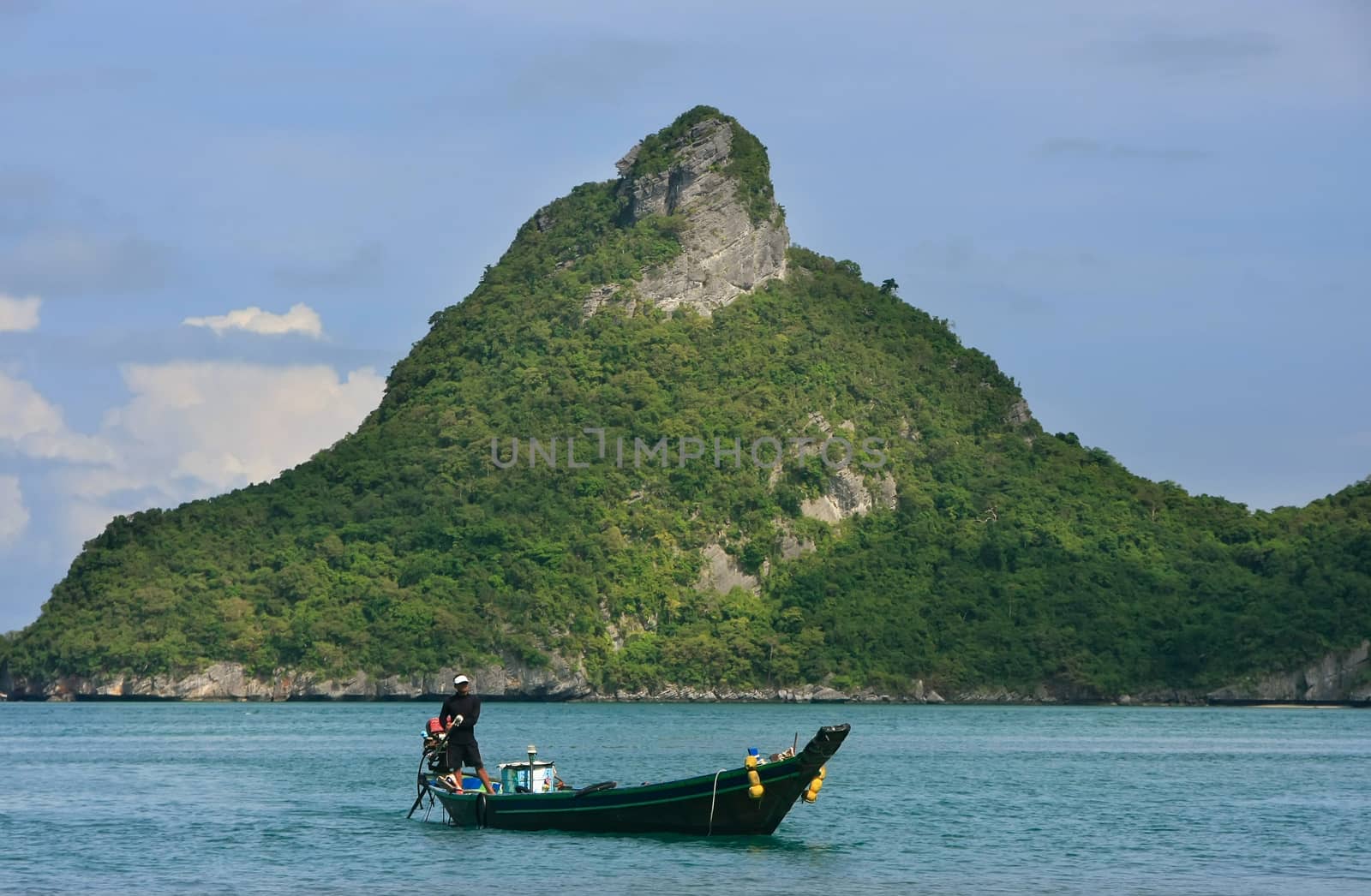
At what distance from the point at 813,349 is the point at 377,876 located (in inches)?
6188

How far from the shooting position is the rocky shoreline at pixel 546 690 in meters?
152

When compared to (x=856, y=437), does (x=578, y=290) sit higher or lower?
higher

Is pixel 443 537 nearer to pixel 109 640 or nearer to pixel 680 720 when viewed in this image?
pixel 109 640

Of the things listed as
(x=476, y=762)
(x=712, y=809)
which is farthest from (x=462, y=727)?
(x=712, y=809)

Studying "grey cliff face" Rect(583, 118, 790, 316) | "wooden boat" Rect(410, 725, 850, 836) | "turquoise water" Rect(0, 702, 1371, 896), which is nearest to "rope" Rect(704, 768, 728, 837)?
"wooden boat" Rect(410, 725, 850, 836)

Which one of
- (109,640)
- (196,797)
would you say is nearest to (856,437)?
(109,640)

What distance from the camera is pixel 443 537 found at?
171m

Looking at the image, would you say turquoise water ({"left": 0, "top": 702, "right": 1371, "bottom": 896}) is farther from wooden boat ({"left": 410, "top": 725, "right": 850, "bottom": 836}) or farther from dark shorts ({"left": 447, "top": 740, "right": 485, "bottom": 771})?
dark shorts ({"left": 447, "top": 740, "right": 485, "bottom": 771})

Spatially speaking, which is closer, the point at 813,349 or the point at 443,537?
the point at 443,537

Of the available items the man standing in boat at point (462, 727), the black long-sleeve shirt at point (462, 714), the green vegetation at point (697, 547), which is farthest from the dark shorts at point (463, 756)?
the green vegetation at point (697, 547)

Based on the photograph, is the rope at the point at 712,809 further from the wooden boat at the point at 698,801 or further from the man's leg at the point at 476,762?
the man's leg at the point at 476,762

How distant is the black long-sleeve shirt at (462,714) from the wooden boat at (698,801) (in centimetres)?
165

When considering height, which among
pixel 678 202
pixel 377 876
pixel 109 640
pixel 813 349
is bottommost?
pixel 377 876

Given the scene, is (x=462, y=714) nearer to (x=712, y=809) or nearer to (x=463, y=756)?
(x=463, y=756)
